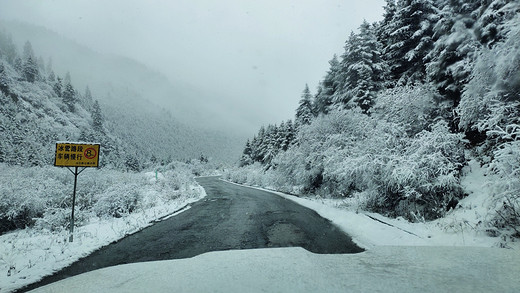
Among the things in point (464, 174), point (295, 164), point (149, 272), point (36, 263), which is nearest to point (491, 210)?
point (464, 174)

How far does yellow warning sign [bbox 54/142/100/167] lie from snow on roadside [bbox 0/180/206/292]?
2.11 meters

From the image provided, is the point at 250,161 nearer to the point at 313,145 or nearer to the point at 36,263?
the point at 313,145

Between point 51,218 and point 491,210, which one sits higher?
point 491,210

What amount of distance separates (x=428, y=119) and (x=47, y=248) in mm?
14429

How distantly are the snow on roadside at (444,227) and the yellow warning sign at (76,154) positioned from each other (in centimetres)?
843

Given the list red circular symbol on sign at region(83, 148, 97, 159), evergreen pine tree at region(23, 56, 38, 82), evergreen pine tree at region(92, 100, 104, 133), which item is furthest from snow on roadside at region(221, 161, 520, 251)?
evergreen pine tree at region(23, 56, 38, 82)

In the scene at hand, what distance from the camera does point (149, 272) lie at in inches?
172

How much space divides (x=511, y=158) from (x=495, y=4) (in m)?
9.24

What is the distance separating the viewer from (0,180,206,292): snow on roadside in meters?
5.02

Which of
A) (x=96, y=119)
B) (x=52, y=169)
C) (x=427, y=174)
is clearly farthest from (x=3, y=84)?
(x=427, y=174)

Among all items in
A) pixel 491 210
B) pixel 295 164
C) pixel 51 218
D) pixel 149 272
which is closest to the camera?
pixel 149 272

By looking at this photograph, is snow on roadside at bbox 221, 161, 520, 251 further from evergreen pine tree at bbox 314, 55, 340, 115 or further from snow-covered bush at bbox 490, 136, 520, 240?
evergreen pine tree at bbox 314, 55, 340, 115

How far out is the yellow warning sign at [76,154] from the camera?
784 cm

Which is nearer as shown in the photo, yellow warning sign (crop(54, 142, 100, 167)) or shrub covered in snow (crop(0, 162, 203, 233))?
yellow warning sign (crop(54, 142, 100, 167))
